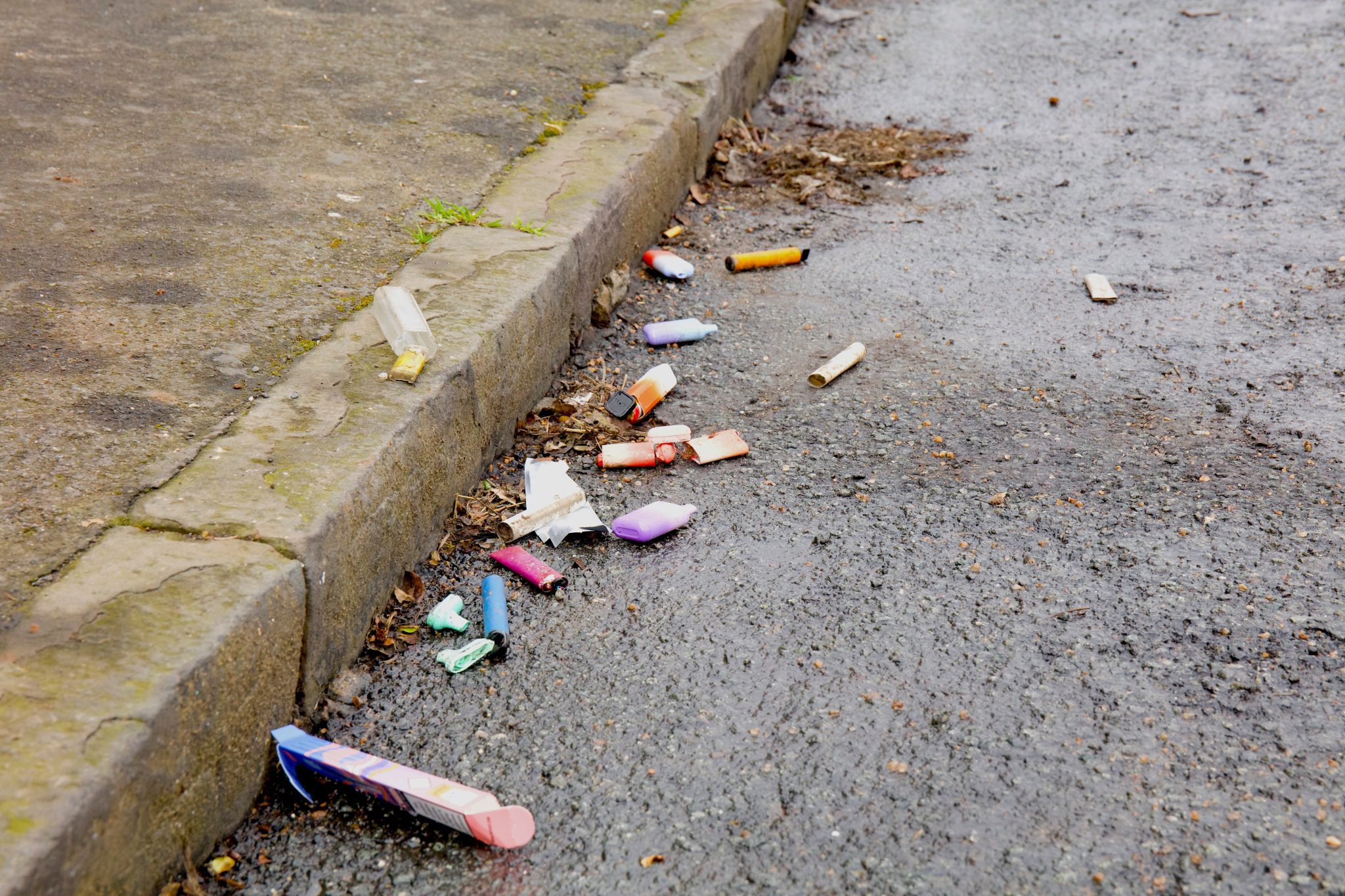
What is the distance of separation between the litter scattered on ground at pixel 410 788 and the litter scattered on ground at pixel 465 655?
0.83 ft

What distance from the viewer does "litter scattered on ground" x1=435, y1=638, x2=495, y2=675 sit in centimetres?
200

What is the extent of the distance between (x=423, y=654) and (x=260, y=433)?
520 mm

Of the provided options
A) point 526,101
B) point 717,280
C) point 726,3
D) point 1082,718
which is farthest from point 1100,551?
point 726,3

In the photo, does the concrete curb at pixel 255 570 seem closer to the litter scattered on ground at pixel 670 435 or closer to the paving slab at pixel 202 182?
the paving slab at pixel 202 182

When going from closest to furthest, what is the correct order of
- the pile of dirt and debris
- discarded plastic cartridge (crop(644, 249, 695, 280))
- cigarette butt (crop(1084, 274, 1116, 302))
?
1. cigarette butt (crop(1084, 274, 1116, 302))
2. discarded plastic cartridge (crop(644, 249, 695, 280))
3. the pile of dirt and debris

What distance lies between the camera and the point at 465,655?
2010mm

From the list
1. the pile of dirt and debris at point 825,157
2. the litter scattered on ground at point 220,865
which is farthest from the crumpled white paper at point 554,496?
the pile of dirt and debris at point 825,157

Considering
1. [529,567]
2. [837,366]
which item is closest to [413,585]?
[529,567]

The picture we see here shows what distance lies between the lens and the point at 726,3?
4.95 metres

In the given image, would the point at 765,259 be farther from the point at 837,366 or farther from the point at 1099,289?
the point at 1099,289

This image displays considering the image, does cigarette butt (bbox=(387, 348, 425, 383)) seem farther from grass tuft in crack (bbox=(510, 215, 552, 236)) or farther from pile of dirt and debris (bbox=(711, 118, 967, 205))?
pile of dirt and debris (bbox=(711, 118, 967, 205))

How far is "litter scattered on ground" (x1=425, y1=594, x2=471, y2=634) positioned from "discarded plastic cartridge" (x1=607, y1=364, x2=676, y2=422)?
0.79m

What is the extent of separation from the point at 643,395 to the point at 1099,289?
4.94 ft

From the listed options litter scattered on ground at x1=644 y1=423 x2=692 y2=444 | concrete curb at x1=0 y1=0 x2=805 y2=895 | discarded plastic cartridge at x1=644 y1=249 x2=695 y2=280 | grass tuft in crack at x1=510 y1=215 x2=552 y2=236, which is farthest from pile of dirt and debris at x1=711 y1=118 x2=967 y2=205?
litter scattered on ground at x1=644 y1=423 x2=692 y2=444
